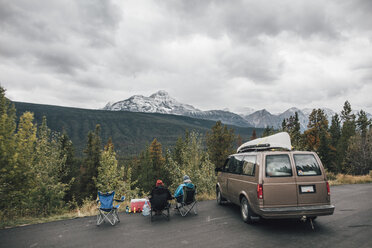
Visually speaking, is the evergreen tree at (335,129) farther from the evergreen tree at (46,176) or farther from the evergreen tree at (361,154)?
the evergreen tree at (46,176)

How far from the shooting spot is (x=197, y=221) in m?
7.59

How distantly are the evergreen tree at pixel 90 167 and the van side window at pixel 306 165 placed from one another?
95.5 ft

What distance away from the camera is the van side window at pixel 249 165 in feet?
22.1

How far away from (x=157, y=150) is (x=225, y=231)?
130ft

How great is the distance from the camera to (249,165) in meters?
7.04

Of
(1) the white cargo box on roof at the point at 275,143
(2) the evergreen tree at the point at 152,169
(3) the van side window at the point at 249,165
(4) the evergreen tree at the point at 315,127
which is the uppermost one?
(4) the evergreen tree at the point at 315,127

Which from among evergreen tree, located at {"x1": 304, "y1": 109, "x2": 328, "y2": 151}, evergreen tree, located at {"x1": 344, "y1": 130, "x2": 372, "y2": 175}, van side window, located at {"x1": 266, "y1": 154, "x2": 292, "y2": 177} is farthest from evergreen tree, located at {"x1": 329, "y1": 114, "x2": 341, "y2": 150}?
van side window, located at {"x1": 266, "y1": 154, "x2": 292, "y2": 177}

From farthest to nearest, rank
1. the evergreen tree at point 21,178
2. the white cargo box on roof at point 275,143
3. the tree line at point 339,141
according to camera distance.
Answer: the tree line at point 339,141, the evergreen tree at point 21,178, the white cargo box on roof at point 275,143

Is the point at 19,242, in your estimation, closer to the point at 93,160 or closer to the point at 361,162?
the point at 93,160

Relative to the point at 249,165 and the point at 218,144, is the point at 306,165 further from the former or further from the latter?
the point at 218,144

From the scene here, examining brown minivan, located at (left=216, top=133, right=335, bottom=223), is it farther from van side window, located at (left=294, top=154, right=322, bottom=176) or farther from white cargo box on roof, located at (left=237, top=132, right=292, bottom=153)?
white cargo box on roof, located at (left=237, top=132, right=292, bottom=153)

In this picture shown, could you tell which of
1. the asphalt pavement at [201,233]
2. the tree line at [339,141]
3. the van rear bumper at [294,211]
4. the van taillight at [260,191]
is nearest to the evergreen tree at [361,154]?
the tree line at [339,141]

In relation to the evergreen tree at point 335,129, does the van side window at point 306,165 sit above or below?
below

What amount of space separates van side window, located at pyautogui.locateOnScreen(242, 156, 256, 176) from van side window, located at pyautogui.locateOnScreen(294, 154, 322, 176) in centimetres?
117
